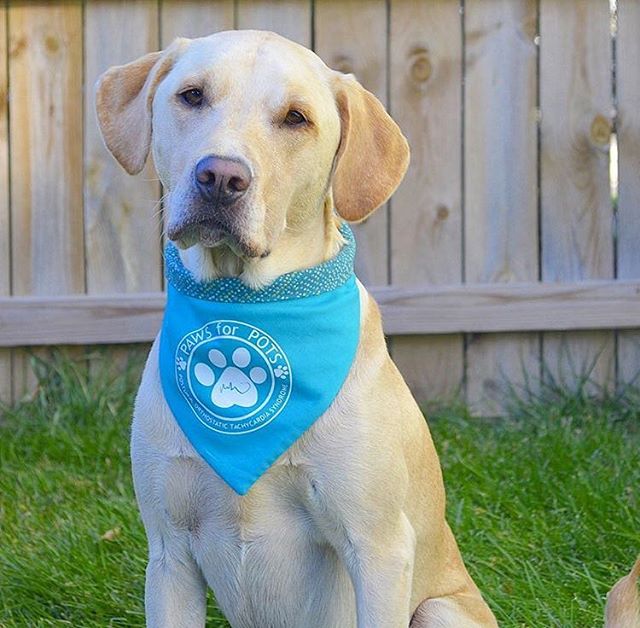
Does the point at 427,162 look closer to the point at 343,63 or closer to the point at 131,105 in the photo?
the point at 343,63

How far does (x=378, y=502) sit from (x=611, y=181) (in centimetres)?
286

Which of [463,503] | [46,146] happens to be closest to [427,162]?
[46,146]

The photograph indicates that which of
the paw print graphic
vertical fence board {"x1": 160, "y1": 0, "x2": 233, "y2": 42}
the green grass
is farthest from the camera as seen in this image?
vertical fence board {"x1": 160, "y1": 0, "x2": 233, "y2": 42}

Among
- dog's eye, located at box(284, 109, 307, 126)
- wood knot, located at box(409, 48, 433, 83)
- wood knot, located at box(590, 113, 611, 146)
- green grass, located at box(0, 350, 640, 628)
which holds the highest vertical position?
wood knot, located at box(409, 48, 433, 83)

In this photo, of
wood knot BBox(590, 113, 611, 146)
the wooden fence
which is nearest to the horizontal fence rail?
the wooden fence

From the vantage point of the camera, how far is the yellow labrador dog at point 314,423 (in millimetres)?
2672

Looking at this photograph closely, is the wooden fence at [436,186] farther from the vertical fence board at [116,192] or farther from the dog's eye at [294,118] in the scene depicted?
the dog's eye at [294,118]

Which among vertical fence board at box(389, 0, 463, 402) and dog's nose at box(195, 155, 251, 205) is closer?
dog's nose at box(195, 155, 251, 205)

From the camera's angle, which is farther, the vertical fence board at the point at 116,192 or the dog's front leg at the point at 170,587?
the vertical fence board at the point at 116,192

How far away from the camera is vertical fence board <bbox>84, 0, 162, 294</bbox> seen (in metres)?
5.07

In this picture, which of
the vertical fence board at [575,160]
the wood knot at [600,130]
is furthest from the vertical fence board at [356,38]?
the wood knot at [600,130]

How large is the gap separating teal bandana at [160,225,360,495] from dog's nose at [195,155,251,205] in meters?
0.34

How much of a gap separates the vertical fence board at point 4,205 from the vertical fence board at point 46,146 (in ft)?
0.07

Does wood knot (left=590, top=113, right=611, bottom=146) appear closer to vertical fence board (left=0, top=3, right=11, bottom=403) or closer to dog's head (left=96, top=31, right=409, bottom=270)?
vertical fence board (left=0, top=3, right=11, bottom=403)
